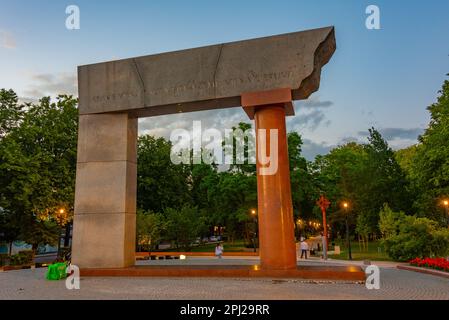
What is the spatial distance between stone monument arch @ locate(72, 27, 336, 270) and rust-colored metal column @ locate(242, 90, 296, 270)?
0.12ft

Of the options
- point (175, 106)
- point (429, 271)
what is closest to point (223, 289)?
point (175, 106)

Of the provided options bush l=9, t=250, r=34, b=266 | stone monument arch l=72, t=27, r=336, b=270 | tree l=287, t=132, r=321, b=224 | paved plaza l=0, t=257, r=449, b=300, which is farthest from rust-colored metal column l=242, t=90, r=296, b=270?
tree l=287, t=132, r=321, b=224

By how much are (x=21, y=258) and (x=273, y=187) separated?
A: 17.0 metres

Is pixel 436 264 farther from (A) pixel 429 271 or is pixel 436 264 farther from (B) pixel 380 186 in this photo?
(B) pixel 380 186

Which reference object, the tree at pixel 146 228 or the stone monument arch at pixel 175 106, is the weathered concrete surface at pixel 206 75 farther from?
the tree at pixel 146 228

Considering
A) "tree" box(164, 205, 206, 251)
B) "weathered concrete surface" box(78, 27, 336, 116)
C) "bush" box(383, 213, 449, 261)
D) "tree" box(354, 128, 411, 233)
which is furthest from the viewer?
"tree" box(354, 128, 411, 233)

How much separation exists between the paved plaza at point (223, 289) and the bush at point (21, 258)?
28.9ft

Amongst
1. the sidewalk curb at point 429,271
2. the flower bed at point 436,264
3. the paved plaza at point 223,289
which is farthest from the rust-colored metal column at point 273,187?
the flower bed at point 436,264

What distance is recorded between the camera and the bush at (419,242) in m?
21.4

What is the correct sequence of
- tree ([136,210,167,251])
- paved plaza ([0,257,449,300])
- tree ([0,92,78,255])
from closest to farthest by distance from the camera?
paved plaza ([0,257,449,300]) < tree ([0,92,78,255]) < tree ([136,210,167,251])

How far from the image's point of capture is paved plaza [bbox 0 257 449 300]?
10102 millimetres

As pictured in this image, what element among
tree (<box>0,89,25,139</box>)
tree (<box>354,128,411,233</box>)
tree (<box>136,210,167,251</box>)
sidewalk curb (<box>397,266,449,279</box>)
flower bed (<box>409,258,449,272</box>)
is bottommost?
sidewalk curb (<box>397,266,449,279</box>)

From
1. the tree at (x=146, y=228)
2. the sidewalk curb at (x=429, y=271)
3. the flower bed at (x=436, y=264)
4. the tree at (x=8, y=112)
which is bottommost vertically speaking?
the sidewalk curb at (x=429, y=271)

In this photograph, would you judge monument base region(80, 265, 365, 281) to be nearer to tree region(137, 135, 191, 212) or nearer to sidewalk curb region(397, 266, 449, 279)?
sidewalk curb region(397, 266, 449, 279)
